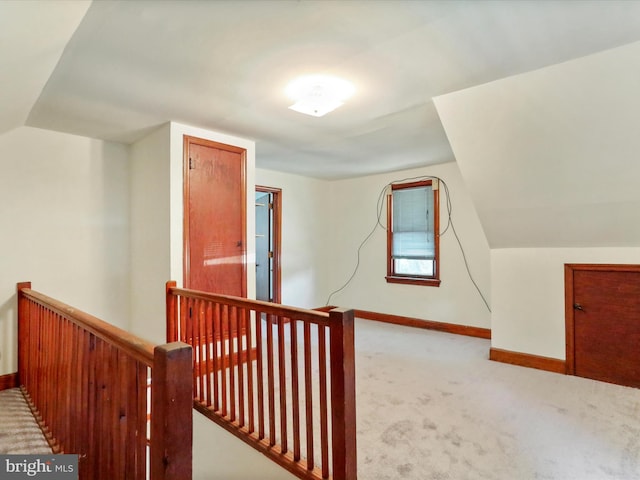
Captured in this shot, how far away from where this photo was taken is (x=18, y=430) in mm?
2271

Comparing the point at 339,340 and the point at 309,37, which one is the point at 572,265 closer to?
the point at 339,340

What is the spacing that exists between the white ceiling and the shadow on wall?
1.44 m

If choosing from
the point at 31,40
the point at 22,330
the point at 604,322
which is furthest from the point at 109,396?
the point at 604,322

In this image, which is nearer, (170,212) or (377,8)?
(377,8)

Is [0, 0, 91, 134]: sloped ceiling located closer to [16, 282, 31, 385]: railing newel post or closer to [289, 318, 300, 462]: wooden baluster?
[16, 282, 31, 385]: railing newel post

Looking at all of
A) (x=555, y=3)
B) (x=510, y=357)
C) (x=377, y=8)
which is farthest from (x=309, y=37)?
(x=510, y=357)

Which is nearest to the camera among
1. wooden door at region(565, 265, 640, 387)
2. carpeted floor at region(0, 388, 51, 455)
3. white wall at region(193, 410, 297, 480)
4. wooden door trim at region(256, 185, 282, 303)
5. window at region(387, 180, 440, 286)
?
white wall at region(193, 410, 297, 480)

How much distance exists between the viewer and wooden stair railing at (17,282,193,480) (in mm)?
984

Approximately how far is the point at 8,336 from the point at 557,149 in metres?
4.51

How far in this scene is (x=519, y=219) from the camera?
3.15m

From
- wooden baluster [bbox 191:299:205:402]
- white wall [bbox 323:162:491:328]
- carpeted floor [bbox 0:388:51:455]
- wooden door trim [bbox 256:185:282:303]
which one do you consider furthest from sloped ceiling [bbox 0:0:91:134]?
white wall [bbox 323:162:491:328]

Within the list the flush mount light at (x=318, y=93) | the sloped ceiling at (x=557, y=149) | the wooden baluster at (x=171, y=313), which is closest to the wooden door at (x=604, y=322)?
the sloped ceiling at (x=557, y=149)

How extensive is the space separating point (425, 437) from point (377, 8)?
7.60 feet

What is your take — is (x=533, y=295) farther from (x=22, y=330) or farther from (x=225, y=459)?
(x=22, y=330)
